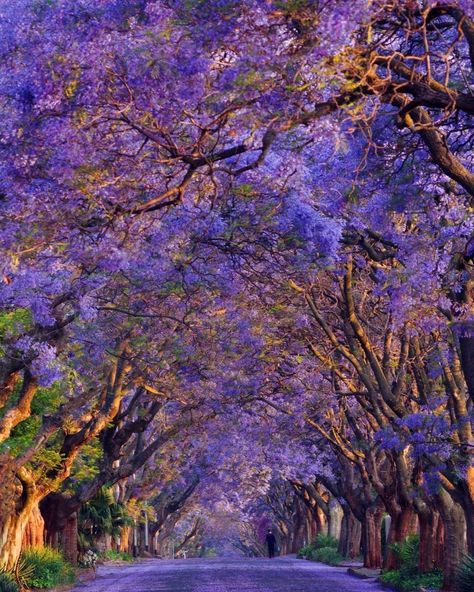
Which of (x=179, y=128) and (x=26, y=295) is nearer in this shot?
(x=179, y=128)

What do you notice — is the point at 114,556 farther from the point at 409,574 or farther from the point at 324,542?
the point at 409,574

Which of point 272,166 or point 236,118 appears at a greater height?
point 272,166

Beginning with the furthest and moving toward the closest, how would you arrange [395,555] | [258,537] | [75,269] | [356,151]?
[258,537] → [395,555] → [75,269] → [356,151]

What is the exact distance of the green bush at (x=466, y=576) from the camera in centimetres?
2039

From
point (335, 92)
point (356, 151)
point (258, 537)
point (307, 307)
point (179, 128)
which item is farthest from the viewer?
point (258, 537)

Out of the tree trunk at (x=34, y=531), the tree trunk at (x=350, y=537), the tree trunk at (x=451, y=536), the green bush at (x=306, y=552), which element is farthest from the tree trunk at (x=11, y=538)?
the green bush at (x=306, y=552)

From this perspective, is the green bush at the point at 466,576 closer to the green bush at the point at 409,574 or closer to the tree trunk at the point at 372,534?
the green bush at the point at 409,574

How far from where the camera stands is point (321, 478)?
50719 mm

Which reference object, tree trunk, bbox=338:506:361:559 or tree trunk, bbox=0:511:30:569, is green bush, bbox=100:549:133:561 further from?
tree trunk, bbox=0:511:30:569

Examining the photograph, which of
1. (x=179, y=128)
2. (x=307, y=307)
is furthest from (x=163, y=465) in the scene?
(x=179, y=128)

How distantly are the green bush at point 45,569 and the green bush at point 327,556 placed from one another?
18.6 m

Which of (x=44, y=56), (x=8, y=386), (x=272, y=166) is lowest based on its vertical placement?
(x=8, y=386)

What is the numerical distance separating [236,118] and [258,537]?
95360 mm

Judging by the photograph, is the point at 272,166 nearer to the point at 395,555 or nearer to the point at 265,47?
the point at 265,47
